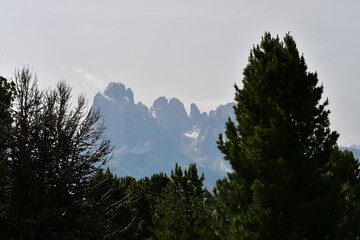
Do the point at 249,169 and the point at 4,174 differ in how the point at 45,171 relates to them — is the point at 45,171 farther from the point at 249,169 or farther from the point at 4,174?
the point at 249,169

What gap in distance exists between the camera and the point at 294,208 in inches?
426

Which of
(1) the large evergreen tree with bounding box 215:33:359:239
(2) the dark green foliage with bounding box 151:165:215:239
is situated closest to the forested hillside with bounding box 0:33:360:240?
(1) the large evergreen tree with bounding box 215:33:359:239

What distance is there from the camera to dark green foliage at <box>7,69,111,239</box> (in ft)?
40.8

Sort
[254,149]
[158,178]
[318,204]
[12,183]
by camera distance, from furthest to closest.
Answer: [158,178], [12,183], [254,149], [318,204]

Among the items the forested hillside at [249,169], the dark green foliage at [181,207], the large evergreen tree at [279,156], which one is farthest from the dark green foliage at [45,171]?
the dark green foliage at [181,207]

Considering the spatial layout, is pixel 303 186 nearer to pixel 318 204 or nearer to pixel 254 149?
pixel 318 204

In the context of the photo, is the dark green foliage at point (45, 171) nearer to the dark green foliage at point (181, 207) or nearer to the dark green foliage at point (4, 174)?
the dark green foliage at point (4, 174)

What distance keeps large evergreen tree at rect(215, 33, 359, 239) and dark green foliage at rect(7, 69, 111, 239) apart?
517 centimetres

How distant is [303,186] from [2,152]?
32.9ft

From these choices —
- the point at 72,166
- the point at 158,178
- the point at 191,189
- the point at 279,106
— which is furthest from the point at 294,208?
the point at 158,178

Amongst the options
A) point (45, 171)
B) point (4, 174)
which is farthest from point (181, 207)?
point (4, 174)

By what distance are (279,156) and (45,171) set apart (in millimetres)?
8133

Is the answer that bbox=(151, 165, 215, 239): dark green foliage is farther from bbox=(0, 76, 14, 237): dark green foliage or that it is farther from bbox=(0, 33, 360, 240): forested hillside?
bbox=(0, 76, 14, 237): dark green foliage

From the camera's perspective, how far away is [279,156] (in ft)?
37.7
